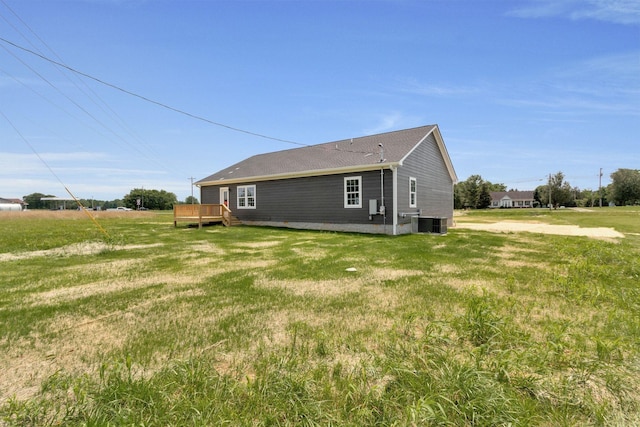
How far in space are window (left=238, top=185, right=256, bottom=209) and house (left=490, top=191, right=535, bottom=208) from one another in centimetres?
8683

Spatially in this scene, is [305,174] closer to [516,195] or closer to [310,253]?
[310,253]

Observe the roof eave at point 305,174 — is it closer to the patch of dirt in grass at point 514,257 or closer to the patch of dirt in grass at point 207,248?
the patch of dirt in grass at point 514,257

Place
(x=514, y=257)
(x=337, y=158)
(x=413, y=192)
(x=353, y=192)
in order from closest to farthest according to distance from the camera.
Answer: (x=514, y=257), (x=353, y=192), (x=413, y=192), (x=337, y=158)

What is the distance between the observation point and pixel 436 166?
18.4 m

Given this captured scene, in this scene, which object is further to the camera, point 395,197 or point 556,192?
point 556,192

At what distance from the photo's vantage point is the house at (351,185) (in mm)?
14172

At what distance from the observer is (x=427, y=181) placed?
17.2m

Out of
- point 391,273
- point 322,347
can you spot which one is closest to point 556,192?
point 391,273

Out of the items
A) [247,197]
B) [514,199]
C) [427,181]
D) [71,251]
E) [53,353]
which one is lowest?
[53,353]

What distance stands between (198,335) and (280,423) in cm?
179

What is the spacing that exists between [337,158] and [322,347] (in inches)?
575

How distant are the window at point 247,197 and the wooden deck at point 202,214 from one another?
1169 millimetres

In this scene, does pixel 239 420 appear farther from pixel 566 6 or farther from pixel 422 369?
pixel 566 6

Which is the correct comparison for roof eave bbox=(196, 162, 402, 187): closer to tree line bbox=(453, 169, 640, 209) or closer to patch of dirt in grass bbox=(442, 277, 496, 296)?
patch of dirt in grass bbox=(442, 277, 496, 296)
